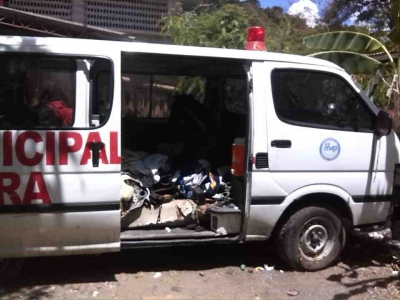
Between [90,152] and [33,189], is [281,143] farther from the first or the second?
[33,189]

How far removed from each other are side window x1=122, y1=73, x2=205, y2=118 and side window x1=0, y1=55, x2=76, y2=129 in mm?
1537

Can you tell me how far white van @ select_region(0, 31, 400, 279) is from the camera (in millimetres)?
4590

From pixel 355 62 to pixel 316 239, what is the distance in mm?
3533

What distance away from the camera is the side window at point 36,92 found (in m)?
4.56

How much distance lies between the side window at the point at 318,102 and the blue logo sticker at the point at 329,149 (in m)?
0.16

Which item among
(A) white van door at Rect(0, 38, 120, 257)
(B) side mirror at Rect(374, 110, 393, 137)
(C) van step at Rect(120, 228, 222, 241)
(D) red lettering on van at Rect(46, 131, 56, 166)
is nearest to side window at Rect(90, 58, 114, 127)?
(A) white van door at Rect(0, 38, 120, 257)

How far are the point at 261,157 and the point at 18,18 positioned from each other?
5.99m

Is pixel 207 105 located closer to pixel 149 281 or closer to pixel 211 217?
pixel 211 217

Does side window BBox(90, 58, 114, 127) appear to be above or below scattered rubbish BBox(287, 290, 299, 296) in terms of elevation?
above

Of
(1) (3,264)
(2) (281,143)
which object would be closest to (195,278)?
(2) (281,143)

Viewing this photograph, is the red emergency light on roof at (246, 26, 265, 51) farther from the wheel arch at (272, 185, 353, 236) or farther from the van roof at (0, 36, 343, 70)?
the wheel arch at (272, 185, 353, 236)

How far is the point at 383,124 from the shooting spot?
5461 millimetres

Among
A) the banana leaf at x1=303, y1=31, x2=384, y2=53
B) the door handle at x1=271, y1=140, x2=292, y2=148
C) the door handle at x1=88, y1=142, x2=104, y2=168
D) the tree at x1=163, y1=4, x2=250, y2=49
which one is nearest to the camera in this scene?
the door handle at x1=88, y1=142, x2=104, y2=168

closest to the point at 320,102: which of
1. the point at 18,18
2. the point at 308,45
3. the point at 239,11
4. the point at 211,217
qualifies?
the point at 211,217
